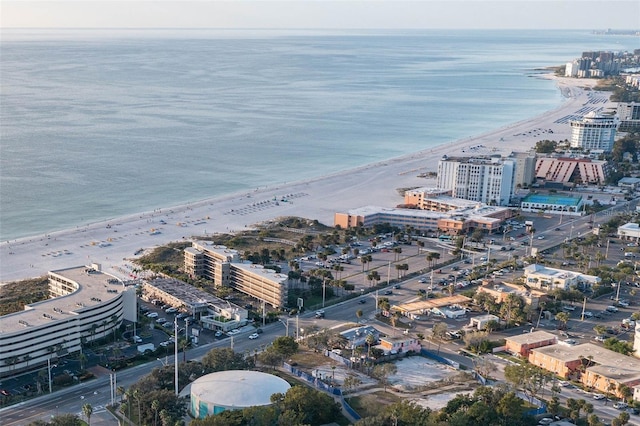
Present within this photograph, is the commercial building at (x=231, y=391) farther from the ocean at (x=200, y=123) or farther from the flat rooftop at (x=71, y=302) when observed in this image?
the ocean at (x=200, y=123)

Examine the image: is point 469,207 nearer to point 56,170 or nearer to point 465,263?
point 465,263

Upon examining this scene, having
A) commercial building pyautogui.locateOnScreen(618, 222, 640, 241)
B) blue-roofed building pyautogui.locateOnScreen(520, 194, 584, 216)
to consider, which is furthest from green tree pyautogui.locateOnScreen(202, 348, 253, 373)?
blue-roofed building pyautogui.locateOnScreen(520, 194, 584, 216)

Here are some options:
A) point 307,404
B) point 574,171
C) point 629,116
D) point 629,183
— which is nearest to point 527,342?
point 307,404

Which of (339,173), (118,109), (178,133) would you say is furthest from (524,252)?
(118,109)

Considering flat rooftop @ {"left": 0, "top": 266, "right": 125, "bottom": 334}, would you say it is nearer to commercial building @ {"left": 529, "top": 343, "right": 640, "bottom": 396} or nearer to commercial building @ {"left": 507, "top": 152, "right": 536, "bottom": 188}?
commercial building @ {"left": 529, "top": 343, "right": 640, "bottom": 396}

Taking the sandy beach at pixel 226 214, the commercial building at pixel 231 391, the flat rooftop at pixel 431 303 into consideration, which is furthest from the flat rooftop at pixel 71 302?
the flat rooftop at pixel 431 303

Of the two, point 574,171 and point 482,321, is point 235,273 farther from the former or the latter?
point 574,171
